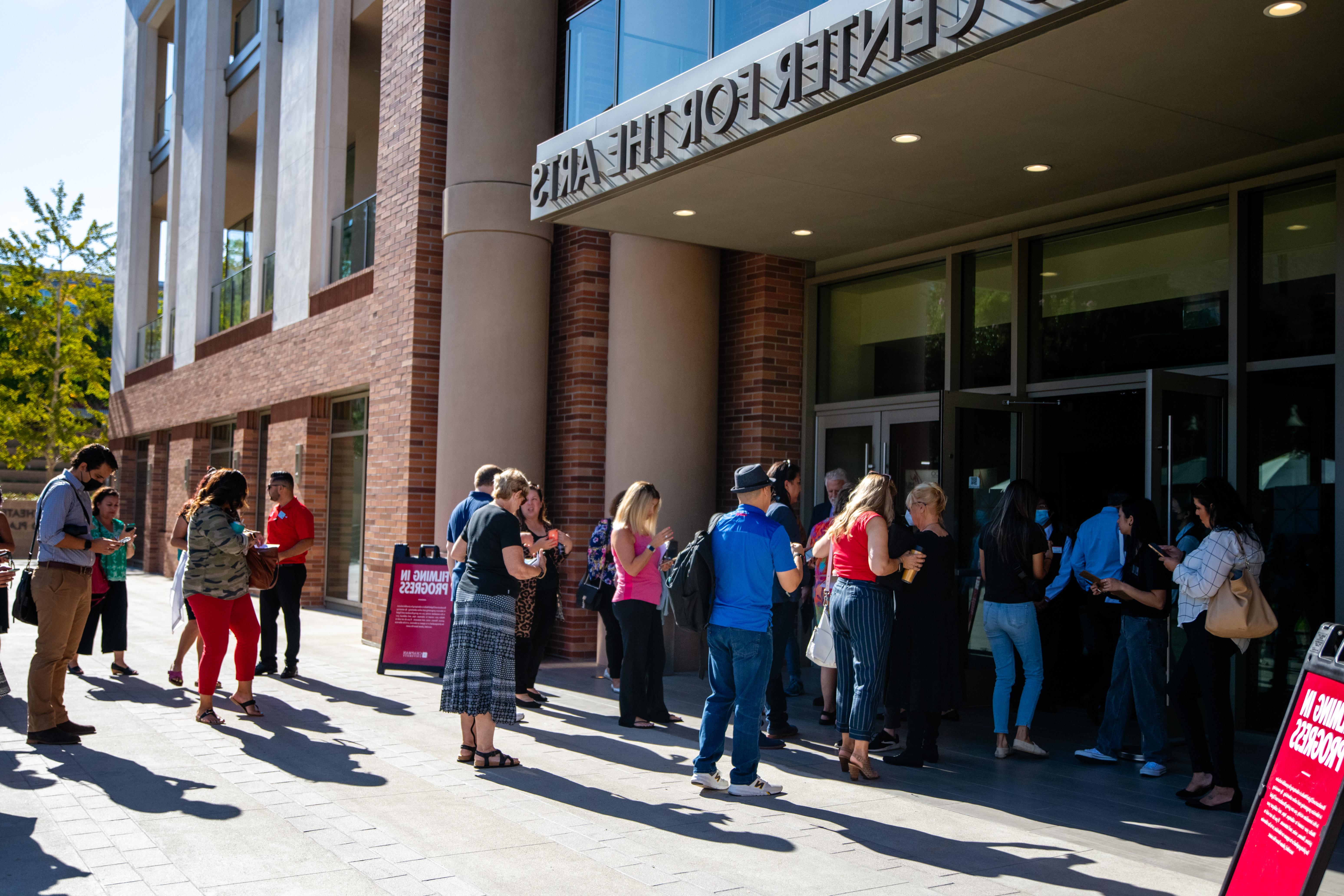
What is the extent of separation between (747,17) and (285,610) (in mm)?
6482

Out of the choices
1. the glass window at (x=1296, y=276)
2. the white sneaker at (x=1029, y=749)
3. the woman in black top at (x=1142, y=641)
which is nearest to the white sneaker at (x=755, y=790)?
the white sneaker at (x=1029, y=749)

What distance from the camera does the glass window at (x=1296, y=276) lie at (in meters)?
7.89

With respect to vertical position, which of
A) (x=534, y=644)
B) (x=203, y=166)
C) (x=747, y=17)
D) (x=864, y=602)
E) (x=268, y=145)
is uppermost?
(x=203, y=166)

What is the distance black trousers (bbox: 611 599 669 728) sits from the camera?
8.11 meters

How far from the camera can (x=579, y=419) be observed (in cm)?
1216

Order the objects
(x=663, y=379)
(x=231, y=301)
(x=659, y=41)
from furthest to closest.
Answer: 1. (x=231, y=301)
2. (x=663, y=379)
3. (x=659, y=41)

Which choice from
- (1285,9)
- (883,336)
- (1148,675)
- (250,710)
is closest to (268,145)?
(883,336)

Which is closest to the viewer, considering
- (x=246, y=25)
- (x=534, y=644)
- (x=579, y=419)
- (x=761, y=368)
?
(x=534, y=644)

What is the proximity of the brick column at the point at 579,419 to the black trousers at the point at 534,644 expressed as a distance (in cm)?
260

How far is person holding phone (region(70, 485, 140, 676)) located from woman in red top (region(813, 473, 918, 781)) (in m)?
A: 6.27

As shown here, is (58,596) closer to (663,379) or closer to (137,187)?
(663,379)

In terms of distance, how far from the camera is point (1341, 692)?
3775 mm

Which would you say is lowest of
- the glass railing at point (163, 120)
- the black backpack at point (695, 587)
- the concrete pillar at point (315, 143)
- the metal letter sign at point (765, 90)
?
the black backpack at point (695, 587)

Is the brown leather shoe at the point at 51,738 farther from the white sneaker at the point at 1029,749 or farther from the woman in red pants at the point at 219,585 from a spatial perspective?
the white sneaker at the point at 1029,749
